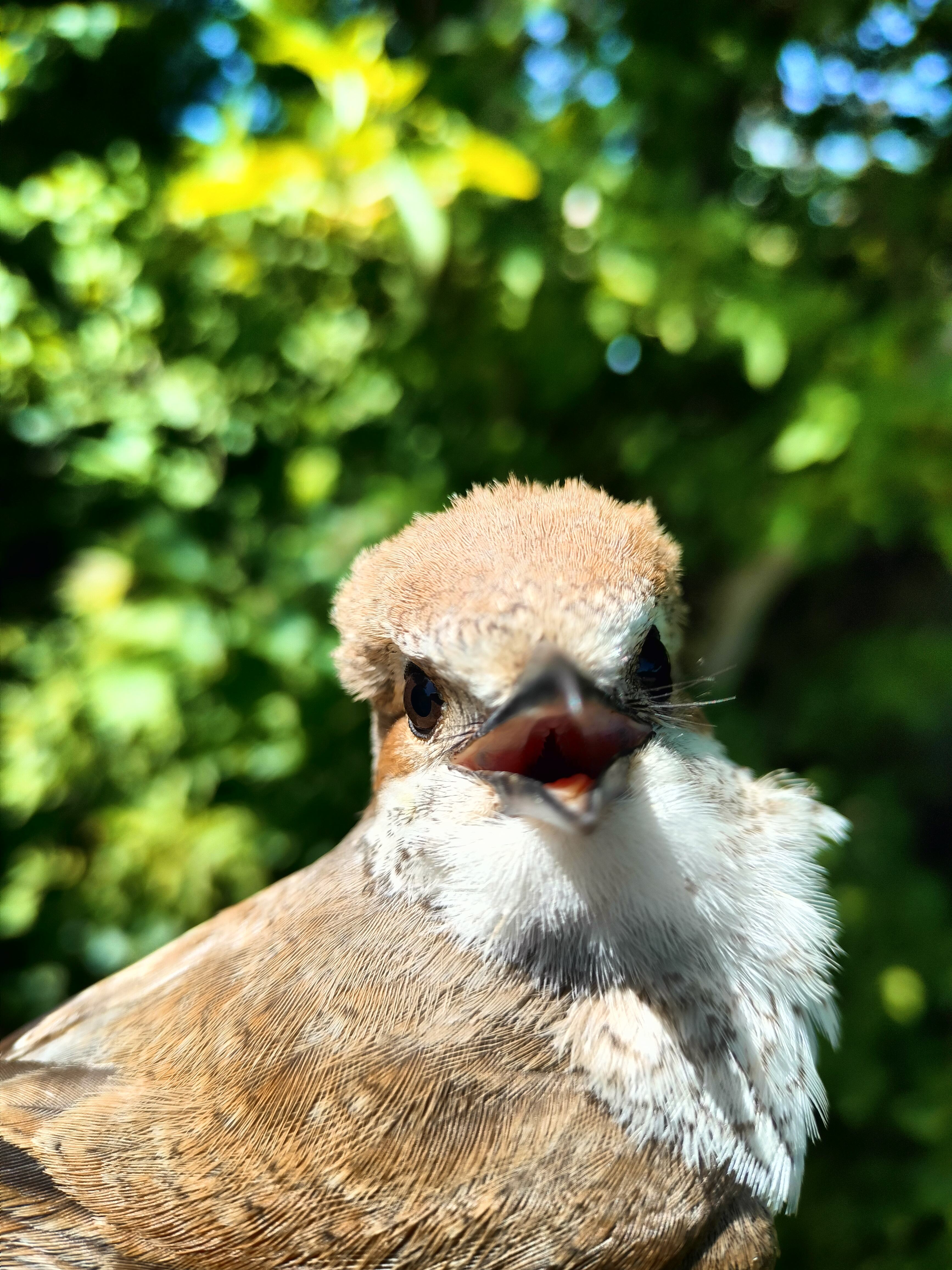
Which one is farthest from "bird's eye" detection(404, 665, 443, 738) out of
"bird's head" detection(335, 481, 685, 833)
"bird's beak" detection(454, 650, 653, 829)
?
"bird's beak" detection(454, 650, 653, 829)

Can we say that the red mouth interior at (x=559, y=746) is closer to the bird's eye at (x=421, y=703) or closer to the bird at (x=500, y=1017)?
the bird at (x=500, y=1017)

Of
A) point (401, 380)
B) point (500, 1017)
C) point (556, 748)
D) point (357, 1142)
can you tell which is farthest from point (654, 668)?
point (401, 380)

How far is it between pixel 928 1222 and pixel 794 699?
5.10 ft

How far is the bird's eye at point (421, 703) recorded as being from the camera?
4.29 feet

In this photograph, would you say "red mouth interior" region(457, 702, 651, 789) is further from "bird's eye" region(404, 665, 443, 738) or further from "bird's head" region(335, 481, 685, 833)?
"bird's eye" region(404, 665, 443, 738)

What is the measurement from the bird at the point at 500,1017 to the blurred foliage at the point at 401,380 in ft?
2.79

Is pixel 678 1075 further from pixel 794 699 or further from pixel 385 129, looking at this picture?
pixel 794 699

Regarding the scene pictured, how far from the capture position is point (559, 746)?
1.16m

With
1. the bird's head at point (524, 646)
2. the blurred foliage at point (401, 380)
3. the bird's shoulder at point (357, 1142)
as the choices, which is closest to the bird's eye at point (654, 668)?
the bird's head at point (524, 646)

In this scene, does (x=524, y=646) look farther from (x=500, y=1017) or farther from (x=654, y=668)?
(x=500, y=1017)

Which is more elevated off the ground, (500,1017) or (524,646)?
(524,646)

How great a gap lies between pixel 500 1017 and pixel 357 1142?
0.23 m

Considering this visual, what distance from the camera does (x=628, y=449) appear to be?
2.51 meters

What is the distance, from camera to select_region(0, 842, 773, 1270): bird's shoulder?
109 cm
